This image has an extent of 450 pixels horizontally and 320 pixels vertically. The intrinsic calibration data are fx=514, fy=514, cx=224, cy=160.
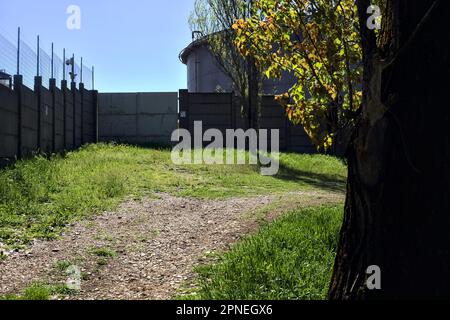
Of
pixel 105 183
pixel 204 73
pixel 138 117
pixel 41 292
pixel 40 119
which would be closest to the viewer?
pixel 41 292

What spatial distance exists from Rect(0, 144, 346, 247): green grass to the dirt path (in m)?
0.52

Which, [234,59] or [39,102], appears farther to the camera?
[234,59]

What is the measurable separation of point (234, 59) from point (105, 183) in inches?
493

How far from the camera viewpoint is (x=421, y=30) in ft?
Answer: 9.91

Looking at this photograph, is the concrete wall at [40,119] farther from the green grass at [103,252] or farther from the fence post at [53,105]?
the green grass at [103,252]

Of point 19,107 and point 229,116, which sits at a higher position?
point 229,116

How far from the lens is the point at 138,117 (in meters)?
23.0

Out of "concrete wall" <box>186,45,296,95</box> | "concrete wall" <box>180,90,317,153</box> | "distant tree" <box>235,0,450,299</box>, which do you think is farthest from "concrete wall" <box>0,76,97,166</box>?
"concrete wall" <box>186,45,296,95</box>

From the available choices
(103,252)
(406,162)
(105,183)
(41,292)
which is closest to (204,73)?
(105,183)

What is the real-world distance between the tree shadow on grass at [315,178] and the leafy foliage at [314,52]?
7.63m

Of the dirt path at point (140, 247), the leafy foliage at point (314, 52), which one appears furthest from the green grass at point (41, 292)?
the leafy foliage at point (314, 52)

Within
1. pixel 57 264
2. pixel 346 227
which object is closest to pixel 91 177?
pixel 57 264

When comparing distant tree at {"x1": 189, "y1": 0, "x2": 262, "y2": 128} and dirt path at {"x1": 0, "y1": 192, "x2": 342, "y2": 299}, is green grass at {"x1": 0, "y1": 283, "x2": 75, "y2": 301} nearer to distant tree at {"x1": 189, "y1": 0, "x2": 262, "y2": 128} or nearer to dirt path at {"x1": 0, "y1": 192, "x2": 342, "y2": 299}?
dirt path at {"x1": 0, "y1": 192, "x2": 342, "y2": 299}

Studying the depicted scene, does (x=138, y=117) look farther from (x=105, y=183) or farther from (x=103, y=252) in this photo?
(x=103, y=252)
